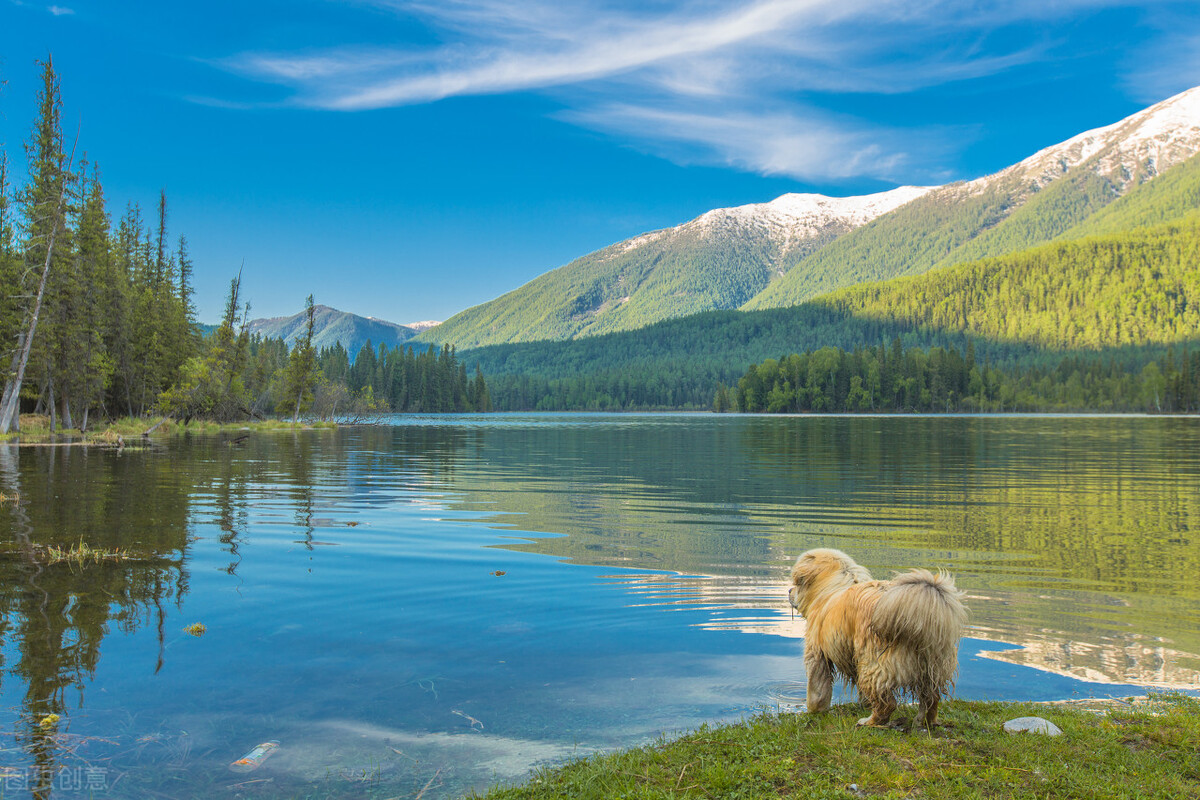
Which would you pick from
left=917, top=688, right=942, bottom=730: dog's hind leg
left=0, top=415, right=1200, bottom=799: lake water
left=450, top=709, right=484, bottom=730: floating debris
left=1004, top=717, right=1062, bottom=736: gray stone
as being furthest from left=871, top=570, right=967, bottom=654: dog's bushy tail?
left=450, top=709, right=484, bottom=730: floating debris

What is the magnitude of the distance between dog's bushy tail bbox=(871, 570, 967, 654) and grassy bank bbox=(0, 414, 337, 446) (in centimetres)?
5050

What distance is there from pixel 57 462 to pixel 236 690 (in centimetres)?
3497

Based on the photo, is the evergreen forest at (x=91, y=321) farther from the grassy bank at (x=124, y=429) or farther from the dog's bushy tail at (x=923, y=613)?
the dog's bushy tail at (x=923, y=613)

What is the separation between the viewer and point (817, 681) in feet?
25.2

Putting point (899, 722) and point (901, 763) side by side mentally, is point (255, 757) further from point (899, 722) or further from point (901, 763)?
point (899, 722)

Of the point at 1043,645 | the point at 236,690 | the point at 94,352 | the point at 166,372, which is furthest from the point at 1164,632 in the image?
the point at 166,372

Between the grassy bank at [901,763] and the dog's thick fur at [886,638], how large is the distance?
0.37 meters

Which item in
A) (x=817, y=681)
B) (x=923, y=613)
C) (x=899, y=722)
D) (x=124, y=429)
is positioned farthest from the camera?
(x=124, y=429)

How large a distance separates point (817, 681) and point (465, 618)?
242 inches

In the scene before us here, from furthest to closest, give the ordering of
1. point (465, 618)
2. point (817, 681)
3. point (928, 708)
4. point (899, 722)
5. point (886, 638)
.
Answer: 1. point (465, 618)
2. point (817, 681)
3. point (899, 722)
4. point (928, 708)
5. point (886, 638)

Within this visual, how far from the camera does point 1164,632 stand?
11375mm

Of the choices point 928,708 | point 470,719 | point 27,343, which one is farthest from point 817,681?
point 27,343

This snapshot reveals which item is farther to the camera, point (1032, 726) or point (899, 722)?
point (899, 722)

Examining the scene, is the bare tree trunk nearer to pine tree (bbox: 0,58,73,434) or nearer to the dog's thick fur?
pine tree (bbox: 0,58,73,434)
